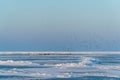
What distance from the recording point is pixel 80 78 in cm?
2608

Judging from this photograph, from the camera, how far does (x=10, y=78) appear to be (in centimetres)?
2602

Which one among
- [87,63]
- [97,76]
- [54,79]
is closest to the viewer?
[54,79]

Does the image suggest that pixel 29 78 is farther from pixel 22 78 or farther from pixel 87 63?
pixel 87 63

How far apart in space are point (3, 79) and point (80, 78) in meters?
5.00

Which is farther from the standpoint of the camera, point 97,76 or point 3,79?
point 97,76

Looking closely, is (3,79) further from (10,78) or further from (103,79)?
(103,79)

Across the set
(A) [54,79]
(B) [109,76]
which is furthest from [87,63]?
(A) [54,79]

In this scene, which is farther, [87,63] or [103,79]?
[87,63]

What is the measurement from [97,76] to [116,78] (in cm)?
154

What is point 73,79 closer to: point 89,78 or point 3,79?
point 89,78

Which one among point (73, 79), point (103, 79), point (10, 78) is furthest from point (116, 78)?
point (10, 78)

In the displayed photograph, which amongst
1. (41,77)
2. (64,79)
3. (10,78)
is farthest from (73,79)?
(10,78)

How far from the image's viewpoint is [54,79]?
83.0 feet

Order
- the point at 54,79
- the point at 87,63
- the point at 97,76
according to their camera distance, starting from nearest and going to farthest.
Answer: the point at 54,79 < the point at 97,76 < the point at 87,63
